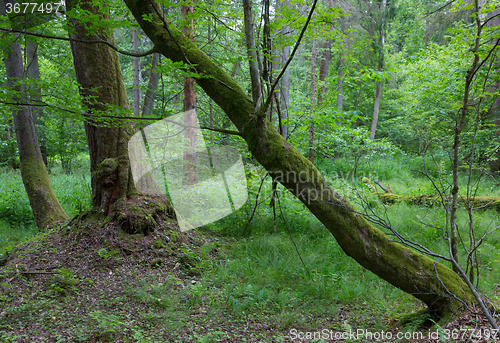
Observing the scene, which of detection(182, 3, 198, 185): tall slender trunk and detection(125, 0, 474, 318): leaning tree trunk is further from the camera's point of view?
detection(182, 3, 198, 185): tall slender trunk

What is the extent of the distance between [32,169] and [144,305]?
4643 millimetres

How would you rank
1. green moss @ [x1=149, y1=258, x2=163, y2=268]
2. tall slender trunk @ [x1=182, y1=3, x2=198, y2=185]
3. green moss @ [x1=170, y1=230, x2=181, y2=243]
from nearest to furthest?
green moss @ [x1=149, y1=258, x2=163, y2=268], green moss @ [x1=170, y1=230, x2=181, y2=243], tall slender trunk @ [x1=182, y1=3, x2=198, y2=185]

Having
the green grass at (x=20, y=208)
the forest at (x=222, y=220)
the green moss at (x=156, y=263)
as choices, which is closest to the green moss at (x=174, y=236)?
the forest at (x=222, y=220)

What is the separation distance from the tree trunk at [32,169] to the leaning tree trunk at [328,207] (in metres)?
4.10

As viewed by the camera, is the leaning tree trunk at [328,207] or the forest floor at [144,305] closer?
the forest floor at [144,305]

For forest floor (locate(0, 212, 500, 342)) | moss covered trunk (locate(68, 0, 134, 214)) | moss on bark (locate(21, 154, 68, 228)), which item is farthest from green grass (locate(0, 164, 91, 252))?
forest floor (locate(0, 212, 500, 342))

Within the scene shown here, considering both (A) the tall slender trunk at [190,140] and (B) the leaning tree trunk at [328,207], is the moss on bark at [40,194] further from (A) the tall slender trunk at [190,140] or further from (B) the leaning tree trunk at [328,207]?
(B) the leaning tree trunk at [328,207]

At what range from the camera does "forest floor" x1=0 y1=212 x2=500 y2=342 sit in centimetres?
253

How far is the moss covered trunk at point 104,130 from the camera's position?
4.38 meters

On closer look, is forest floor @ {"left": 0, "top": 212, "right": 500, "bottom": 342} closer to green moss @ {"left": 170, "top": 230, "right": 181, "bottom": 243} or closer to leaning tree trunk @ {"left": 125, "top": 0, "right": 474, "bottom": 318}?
green moss @ {"left": 170, "top": 230, "right": 181, "bottom": 243}

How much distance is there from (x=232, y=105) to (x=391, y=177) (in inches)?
334

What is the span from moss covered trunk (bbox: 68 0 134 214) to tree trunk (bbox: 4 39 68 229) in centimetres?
188

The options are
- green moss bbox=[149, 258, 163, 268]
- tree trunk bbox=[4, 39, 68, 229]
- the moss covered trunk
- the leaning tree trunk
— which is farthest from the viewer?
tree trunk bbox=[4, 39, 68, 229]

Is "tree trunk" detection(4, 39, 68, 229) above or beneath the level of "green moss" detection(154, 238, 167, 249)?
above
